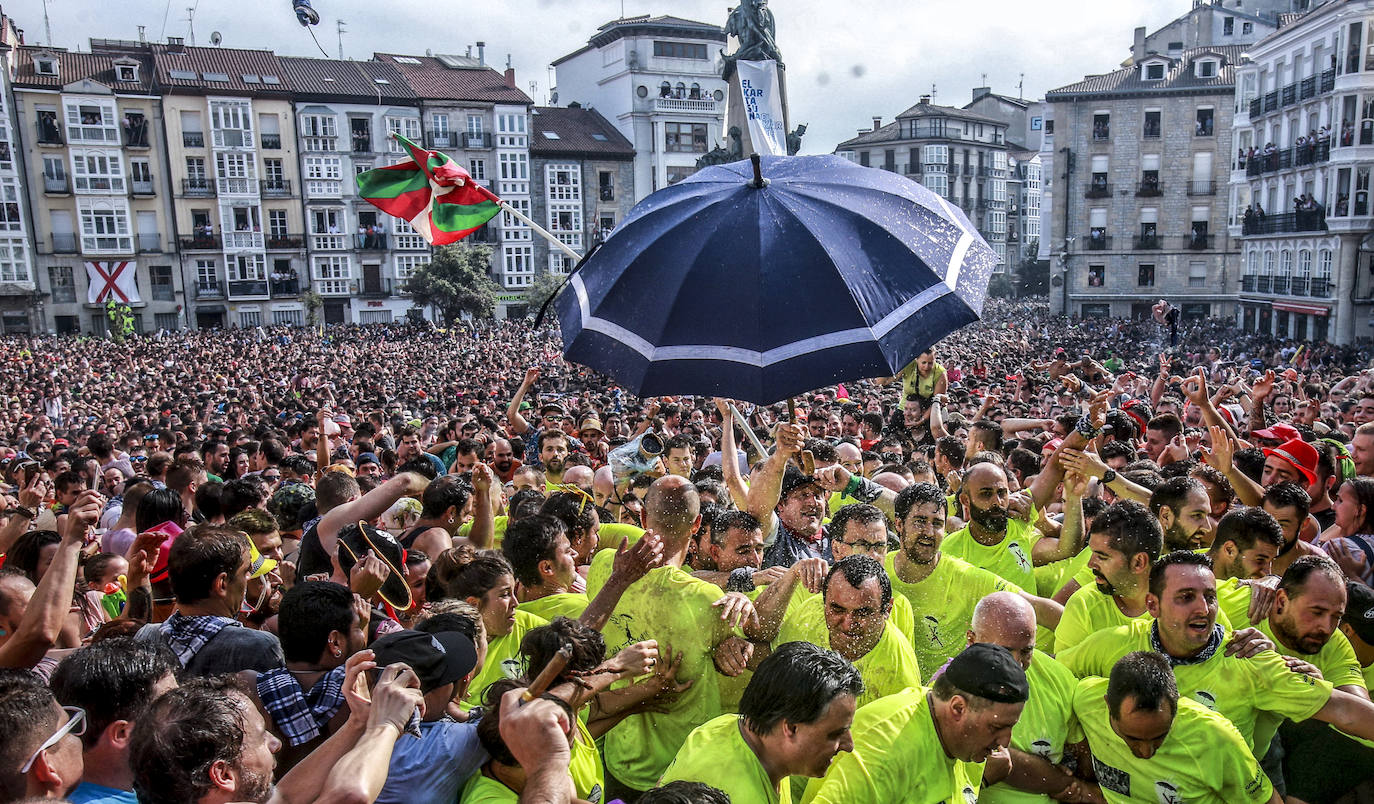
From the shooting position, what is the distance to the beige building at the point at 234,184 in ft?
159

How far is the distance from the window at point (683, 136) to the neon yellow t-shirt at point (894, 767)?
5814cm

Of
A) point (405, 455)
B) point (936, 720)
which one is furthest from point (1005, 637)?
point (405, 455)

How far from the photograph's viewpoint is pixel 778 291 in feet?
12.1

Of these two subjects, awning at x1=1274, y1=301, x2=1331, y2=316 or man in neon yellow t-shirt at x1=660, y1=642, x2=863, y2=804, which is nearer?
man in neon yellow t-shirt at x1=660, y1=642, x2=863, y2=804

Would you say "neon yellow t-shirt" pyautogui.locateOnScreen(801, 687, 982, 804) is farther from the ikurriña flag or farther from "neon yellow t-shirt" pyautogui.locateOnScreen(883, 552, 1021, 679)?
the ikurriña flag

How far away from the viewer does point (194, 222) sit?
49.2 metres

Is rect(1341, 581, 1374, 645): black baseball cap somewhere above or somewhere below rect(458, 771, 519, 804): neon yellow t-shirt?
above

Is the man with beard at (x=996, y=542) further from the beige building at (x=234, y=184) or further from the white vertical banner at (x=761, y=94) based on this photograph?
the beige building at (x=234, y=184)

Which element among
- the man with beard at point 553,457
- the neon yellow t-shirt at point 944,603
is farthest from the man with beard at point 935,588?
the man with beard at point 553,457

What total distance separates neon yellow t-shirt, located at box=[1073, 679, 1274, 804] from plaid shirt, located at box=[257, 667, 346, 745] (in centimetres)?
268

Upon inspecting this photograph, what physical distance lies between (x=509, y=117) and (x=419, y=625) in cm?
5471

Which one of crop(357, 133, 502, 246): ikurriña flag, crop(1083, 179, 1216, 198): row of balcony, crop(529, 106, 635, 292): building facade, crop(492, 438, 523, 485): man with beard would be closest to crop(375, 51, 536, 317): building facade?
crop(529, 106, 635, 292): building facade

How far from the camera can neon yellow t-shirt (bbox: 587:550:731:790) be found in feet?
12.3

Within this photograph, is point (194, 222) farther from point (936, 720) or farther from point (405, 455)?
point (936, 720)
